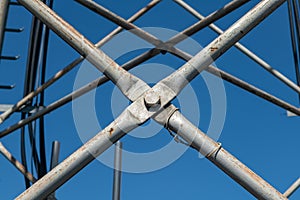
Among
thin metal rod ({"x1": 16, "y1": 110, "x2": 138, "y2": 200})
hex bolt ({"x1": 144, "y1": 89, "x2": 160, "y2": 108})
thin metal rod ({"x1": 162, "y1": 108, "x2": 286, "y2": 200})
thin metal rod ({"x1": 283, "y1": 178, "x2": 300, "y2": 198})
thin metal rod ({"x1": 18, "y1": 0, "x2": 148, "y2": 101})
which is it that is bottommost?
thin metal rod ({"x1": 162, "y1": 108, "x2": 286, "y2": 200})

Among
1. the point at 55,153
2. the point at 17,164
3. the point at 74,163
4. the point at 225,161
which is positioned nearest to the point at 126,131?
the point at 74,163

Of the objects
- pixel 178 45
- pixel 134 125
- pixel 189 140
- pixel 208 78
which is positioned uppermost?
pixel 178 45

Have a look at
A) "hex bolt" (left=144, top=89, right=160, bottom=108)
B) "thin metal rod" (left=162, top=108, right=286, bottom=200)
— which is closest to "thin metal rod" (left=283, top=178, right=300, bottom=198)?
"thin metal rod" (left=162, top=108, right=286, bottom=200)

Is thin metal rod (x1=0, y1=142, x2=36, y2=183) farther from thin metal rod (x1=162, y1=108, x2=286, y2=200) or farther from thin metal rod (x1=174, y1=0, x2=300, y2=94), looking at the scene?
thin metal rod (x1=174, y1=0, x2=300, y2=94)

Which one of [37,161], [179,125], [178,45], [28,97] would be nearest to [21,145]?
[37,161]

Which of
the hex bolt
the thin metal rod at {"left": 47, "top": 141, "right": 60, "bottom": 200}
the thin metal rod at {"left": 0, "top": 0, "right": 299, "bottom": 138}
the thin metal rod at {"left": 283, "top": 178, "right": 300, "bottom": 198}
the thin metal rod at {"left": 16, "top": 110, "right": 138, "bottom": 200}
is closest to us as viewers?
the thin metal rod at {"left": 16, "top": 110, "right": 138, "bottom": 200}

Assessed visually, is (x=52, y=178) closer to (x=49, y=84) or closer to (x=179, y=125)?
(x=179, y=125)

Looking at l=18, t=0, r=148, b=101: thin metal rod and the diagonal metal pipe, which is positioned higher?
l=18, t=0, r=148, b=101: thin metal rod

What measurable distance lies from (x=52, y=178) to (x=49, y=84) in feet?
9.94

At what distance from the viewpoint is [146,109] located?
3.14 meters

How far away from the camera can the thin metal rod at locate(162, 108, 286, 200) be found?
2.88 metres

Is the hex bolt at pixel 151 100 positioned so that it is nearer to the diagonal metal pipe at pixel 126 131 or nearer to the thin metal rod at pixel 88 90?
the diagonal metal pipe at pixel 126 131

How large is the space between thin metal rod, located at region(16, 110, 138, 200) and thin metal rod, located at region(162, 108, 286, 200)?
409 millimetres

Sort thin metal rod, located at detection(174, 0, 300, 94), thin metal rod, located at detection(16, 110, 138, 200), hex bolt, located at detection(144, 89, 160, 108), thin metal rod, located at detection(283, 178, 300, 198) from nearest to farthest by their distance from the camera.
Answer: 1. thin metal rod, located at detection(16, 110, 138, 200)
2. hex bolt, located at detection(144, 89, 160, 108)
3. thin metal rod, located at detection(283, 178, 300, 198)
4. thin metal rod, located at detection(174, 0, 300, 94)
